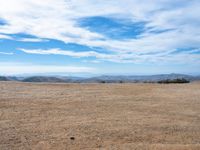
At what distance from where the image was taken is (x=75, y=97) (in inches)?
731

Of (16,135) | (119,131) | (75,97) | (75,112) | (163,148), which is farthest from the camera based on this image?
(75,97)

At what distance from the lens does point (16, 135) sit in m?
9.75

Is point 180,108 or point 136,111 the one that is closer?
point 136,111

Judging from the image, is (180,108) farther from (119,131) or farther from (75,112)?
(119,131)

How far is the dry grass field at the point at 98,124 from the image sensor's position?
29.8 ft

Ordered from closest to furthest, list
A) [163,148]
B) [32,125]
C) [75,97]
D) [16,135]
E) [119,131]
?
[163,148], [16,135], [119,131], [32,125], [75,97]

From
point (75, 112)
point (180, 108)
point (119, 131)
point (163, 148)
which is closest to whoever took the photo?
point (163, 148)

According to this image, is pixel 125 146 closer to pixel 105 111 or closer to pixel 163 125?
pixel 163 125

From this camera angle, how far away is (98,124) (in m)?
11.4

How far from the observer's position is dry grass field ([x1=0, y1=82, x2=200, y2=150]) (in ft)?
29.8

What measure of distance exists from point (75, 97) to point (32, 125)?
7515mm

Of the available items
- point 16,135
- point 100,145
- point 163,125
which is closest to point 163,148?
point 100,145

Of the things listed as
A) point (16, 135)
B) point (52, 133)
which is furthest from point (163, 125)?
point (16, 135)

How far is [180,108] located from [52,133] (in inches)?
278
